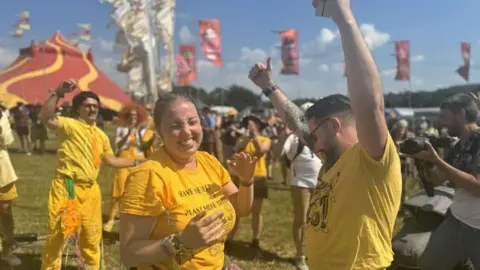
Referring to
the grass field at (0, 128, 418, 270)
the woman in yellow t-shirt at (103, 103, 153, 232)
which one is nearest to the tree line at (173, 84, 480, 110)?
the grass field at (0, 128, 418, 270)

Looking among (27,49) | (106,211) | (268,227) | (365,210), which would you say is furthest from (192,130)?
(27,49)

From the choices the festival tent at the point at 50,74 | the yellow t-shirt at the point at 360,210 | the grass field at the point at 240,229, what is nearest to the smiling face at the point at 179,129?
the yellow t-shirt at the point at 360,210

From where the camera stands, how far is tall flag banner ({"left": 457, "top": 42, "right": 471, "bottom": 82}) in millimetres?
25250

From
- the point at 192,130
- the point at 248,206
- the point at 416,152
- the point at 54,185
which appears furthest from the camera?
the point at 54,185

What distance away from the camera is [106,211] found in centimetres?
803

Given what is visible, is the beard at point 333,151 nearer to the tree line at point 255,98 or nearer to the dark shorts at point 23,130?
the dark shorts at point 23,130

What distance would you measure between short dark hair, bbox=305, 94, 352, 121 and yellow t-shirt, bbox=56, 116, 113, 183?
2.87 metres

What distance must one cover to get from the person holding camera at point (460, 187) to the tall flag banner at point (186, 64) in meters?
21.0

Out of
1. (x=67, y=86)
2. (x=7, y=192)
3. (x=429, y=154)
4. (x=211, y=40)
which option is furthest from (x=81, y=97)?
(x=211, y=40)

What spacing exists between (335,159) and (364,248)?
1.36 ft

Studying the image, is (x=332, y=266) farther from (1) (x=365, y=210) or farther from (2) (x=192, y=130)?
(2) (x=192, y=130)

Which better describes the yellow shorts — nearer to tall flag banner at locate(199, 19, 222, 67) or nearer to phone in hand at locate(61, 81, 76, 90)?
phone in hand at locate(61, 81, 76, 90)

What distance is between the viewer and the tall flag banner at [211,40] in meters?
20.1

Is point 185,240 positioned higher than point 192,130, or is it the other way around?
point 192,130
